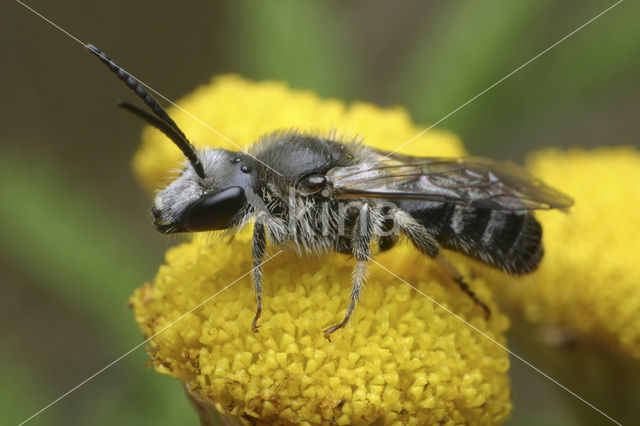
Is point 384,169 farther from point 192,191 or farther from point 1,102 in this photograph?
point 1,102

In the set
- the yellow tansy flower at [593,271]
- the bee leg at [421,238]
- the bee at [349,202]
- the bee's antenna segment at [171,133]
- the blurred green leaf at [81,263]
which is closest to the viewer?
the bee's antenna segment at [171,133]

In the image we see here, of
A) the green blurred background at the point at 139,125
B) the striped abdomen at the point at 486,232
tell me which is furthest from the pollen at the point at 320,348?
the green blurred background at the point at 139,125

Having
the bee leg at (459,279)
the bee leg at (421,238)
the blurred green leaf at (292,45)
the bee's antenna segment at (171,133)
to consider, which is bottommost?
the bee leg at (459,279)

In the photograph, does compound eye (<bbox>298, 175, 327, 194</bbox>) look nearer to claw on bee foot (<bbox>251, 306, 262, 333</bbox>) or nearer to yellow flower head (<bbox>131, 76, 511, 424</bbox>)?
yellow flower head (<bbox>131, 76, 511, 424</bbox>)

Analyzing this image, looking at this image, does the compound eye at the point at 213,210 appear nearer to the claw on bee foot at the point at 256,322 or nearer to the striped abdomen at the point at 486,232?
the claw on bee foot at the point at 256,322

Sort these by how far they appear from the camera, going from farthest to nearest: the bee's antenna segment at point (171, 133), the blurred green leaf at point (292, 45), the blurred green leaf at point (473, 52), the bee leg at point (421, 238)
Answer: the blurred green leaf at point (292, 45) < the blurred green leaf at point (473, 52) < the bee leg at point (421, 238) < the bee's antenna segment at point (171, 133)

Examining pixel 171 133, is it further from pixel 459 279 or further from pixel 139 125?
pixel 139 125

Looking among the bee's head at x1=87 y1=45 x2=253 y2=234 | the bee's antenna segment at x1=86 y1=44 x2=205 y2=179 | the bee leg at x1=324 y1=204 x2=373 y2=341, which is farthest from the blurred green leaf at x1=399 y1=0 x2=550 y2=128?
the bee's antenna segment at x1=86 y1=44 x2=205 y2=179
